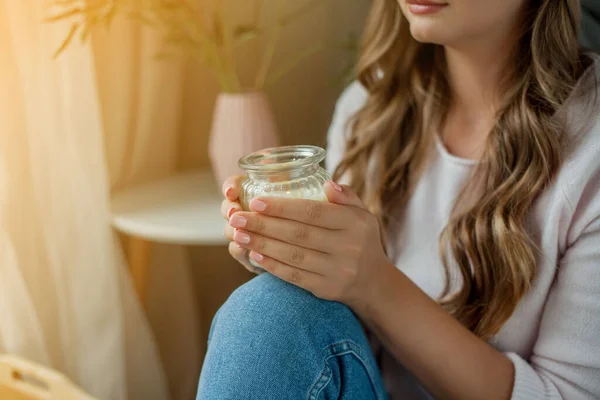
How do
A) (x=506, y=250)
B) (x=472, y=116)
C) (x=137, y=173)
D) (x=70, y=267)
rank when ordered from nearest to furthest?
1. (x=506, y=250)
2. (x=472, y=116)
3. (x=70, y=267)
4. (x=137, y=173)

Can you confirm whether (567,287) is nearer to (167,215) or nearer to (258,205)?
(258,205)

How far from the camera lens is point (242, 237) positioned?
0.71 m

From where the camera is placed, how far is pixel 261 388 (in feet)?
2.32

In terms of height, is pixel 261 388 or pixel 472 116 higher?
pixel 472 116

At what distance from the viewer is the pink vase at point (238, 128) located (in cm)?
119

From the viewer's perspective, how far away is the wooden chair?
0.96 m

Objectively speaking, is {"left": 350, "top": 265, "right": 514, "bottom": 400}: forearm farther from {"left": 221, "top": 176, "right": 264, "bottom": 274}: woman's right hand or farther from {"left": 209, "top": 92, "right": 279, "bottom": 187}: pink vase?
{"left": 209, "top": 92, "right": 279, "bottom": 187}: pink vase

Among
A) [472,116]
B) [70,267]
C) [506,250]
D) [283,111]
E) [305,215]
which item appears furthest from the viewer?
[283,111]

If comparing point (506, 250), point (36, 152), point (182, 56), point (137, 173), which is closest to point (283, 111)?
point (182, 56)

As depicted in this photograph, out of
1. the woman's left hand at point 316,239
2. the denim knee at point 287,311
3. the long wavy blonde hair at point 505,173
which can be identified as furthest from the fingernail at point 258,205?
the long wavy blonde hair at point 505,173

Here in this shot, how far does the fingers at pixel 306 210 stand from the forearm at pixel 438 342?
0.12 meters

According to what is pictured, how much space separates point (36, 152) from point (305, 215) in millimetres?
583

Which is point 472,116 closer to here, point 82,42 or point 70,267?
point 82,42

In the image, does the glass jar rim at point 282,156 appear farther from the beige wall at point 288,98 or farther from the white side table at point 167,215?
the beige wall at point 288,98
